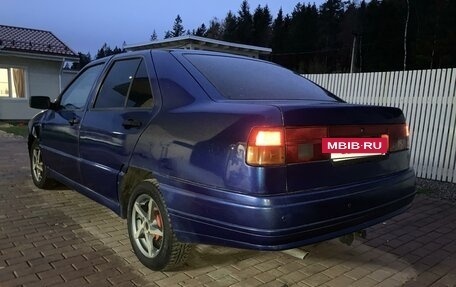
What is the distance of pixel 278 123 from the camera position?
7.79 feet

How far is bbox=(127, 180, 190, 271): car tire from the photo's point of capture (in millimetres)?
2969

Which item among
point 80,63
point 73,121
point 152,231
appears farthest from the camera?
point 80,63

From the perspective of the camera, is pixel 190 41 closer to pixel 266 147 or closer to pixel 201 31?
pixel 266 147

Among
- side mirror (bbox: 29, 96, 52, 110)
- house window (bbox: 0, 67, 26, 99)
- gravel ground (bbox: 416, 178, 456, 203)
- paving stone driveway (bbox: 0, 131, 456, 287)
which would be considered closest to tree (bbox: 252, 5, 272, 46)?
house window (bbox: 0, 67, 26, 99)

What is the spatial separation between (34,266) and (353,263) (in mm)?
2539

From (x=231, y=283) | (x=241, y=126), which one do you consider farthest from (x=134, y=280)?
(x=241, y=126)

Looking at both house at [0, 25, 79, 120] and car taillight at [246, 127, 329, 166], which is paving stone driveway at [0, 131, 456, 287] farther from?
house at [0, 25, 79, 120]

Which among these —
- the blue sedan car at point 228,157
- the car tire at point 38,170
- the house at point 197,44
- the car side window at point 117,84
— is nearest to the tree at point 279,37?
the house at point 197,44

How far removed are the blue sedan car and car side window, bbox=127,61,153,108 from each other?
0.03 ft

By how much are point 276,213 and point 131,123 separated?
4.80 feet

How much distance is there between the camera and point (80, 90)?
4.51 meters

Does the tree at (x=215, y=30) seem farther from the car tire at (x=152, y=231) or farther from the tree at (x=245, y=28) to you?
the car tire at (x=152, y=231)

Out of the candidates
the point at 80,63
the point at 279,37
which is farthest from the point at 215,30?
the point at 80,63

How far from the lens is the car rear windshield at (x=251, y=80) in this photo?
3.02 metres
